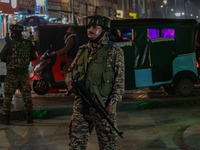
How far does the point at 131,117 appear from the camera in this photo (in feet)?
29.9

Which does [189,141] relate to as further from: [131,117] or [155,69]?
[155,69]

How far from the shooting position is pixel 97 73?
3.89 meters

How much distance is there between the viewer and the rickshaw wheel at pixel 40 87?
12.6m

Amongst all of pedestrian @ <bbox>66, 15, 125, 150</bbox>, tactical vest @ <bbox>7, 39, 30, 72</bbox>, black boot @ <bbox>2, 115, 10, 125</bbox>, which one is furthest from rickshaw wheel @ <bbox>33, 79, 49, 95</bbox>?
pedestrian @ <bbox>66, 15, 125, 150</bbox>

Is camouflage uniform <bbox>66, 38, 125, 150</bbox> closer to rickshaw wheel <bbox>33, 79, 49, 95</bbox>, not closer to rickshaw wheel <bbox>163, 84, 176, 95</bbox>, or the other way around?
rickshaw wheel <bbox>33, 79, 49, 95</bbox>

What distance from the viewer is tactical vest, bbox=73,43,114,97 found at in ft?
12.7

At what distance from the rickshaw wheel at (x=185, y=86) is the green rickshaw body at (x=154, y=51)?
0.57ft

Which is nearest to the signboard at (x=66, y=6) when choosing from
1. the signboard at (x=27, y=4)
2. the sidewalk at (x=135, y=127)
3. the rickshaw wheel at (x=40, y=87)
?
the signboard at (x=27, y=4)

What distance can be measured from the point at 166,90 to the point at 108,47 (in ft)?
29.7

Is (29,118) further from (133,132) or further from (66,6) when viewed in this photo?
(66,6)

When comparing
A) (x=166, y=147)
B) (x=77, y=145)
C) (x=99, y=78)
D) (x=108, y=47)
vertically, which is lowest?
(x=166, y=147)

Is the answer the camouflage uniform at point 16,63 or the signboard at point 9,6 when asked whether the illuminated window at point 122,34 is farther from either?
the signboard at point 9,6

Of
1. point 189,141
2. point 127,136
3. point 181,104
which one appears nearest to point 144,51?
point 181,104

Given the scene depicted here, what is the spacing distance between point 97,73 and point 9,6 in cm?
1695
